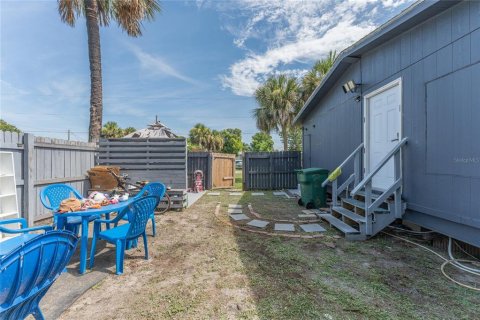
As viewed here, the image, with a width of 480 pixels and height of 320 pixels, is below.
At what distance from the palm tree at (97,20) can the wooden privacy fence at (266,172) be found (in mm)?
5925

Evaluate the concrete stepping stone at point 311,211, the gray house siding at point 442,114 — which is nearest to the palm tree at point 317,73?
the gray house siding at point 442,114

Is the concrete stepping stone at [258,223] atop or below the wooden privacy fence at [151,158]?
below

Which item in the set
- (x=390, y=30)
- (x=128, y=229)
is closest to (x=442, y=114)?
(x=390, y=30)

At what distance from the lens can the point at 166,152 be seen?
6879 mm

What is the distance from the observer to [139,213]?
2783 mm

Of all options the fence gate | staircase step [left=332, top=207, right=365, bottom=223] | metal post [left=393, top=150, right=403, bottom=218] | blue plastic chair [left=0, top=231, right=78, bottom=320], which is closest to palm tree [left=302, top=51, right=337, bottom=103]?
the fence gate

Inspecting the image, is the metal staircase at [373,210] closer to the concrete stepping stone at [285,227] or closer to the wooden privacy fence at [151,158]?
the concrete stepping stone at [285,227]

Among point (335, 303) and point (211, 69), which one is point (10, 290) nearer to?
point (335, 303)

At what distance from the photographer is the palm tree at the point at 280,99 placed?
1495 centimetres

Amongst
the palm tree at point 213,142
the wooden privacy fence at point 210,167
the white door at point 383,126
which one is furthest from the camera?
the palm tree at point 213,142

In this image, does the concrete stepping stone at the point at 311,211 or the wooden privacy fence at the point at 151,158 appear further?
the wooden privacy fence at the point at 151,158

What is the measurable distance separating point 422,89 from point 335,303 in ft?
11.6

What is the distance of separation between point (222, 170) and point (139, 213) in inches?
339

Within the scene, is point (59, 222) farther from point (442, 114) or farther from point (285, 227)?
point (442, 114)
